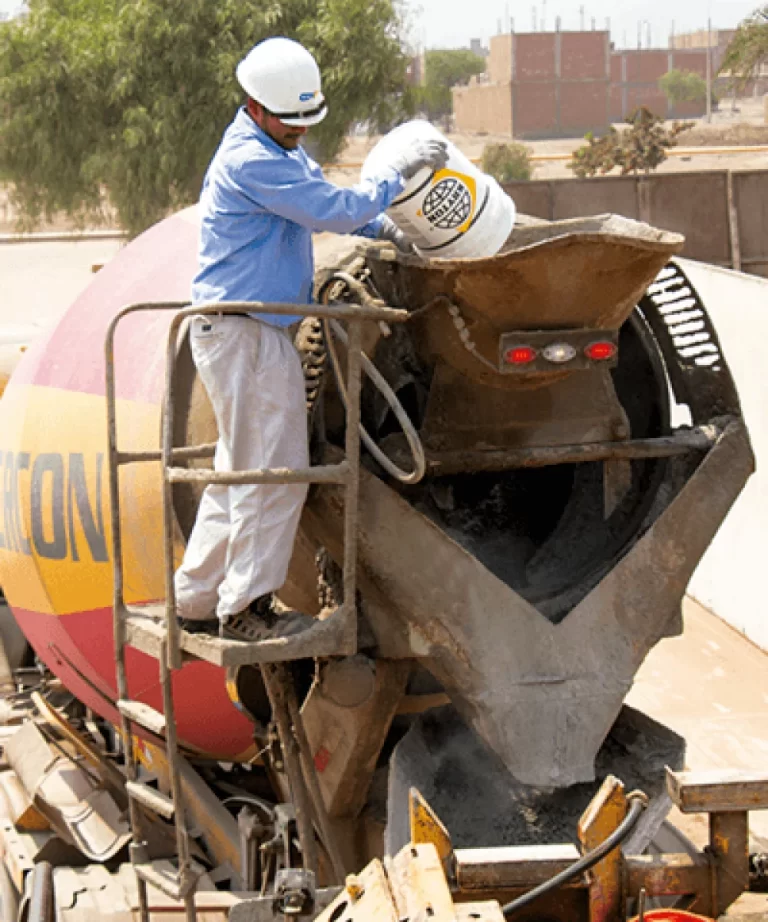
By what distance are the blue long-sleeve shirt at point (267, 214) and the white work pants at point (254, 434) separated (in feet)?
0.30

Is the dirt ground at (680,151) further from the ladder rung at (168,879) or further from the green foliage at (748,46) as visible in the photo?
the ladder rung at (168,879)

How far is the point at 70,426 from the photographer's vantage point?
5.83 m

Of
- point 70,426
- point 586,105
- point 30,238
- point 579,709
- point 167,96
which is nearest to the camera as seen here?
point 579,709

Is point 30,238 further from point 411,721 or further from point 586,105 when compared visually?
point 586,105

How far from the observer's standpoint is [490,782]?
443 cm

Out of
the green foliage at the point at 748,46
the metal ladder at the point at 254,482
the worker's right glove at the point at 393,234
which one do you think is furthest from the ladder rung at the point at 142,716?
the green foliage at the point at 748,46

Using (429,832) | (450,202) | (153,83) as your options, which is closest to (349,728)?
(429,832)

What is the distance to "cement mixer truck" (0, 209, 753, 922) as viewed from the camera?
167 inches

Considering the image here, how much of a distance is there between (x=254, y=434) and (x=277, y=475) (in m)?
0.22

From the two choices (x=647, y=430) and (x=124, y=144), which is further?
(x=124, y=144)

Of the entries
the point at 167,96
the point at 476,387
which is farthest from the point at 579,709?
the point at 167,96

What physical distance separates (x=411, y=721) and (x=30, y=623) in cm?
212

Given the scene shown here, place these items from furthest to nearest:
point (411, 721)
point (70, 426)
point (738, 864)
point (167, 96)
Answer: point (167, 96)
point (70, 426)
point (411, 721)
point (738, 864)

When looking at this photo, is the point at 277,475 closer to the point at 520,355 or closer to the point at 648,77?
the point at 520,355
